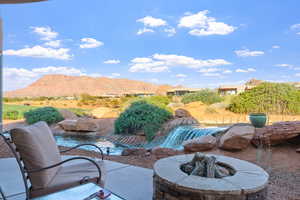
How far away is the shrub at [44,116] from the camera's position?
441 inches

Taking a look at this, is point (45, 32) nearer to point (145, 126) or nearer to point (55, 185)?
point (145, 126)

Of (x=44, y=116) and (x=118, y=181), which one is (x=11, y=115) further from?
(x=118, y=181)

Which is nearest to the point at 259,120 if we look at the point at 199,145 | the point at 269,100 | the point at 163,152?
the point at 199,145

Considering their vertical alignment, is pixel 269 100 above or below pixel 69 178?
above

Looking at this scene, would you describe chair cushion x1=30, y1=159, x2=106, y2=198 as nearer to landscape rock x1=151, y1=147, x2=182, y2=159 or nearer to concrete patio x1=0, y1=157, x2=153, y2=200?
concrete patio x1=0, y1=157, x2=153, y2=200

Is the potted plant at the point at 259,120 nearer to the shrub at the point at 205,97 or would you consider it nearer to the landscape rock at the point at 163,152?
the landscape rock at the point at 163,152

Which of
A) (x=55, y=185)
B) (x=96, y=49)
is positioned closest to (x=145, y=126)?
(x=55, y=185)

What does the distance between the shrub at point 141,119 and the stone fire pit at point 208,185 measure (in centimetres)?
631

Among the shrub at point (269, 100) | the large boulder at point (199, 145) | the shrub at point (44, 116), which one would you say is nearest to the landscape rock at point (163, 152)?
→ the large boulder at point (199, 145)

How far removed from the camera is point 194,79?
762 inches

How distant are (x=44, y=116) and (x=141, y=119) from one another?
538 cm

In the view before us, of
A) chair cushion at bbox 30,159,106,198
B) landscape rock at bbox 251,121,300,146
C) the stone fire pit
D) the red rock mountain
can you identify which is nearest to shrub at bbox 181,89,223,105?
landscape rock at bbox 251,121,300,146

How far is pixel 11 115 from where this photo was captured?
13391 millimetres

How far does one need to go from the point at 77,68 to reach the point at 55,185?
2166 cm
